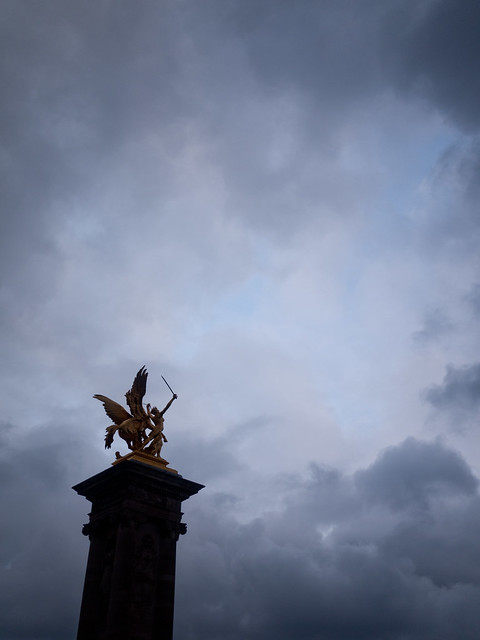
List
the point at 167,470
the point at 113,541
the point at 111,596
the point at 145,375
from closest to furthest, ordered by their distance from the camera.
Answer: the point at 111,596, the point at 113,541, the point at 167,470, the point at 145,375

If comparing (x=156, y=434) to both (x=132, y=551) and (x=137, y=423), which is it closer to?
(x=137, y=423)

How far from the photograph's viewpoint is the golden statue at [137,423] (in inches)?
1329

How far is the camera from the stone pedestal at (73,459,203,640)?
28797mm

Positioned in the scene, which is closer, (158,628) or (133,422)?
(158,628)

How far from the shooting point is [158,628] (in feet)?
95.8

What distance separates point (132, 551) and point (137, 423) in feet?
23.2

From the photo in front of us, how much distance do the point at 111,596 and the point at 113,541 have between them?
2739 mm

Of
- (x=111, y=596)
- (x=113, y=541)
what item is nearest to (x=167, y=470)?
(x=113, y=541)

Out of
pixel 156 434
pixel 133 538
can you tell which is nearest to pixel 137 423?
pixel 156 434

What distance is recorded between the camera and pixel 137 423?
1358 inches

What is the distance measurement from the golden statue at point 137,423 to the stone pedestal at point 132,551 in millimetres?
1635

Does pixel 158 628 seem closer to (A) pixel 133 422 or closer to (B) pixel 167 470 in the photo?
(B) pixel 167 470

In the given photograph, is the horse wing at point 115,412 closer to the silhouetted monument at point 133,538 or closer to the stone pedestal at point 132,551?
the silhouetted monument at point 133,538

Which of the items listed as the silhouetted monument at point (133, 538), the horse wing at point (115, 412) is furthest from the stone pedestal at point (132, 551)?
the horse wing at point (115, 412)
